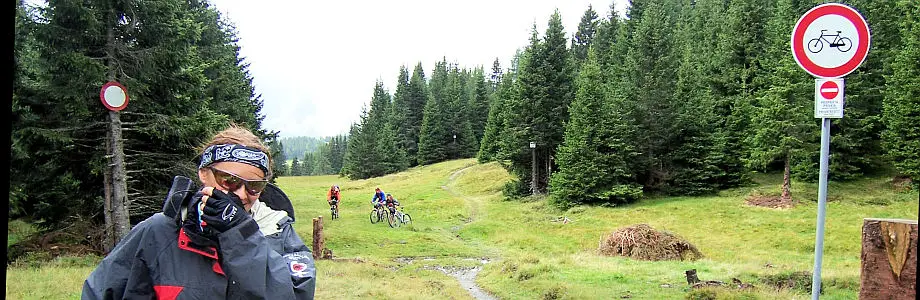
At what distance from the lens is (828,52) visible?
4.11 metres

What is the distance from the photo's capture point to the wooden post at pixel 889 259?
3.18 metres

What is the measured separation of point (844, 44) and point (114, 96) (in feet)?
40.5

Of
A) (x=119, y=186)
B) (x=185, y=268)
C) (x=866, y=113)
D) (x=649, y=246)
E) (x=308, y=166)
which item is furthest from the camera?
(x=308, y=166)

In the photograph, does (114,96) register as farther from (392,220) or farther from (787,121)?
(787,121)

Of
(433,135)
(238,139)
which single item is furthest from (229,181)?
(433,135)

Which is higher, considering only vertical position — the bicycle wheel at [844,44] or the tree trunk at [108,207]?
the bicycle wheel at [844,44]

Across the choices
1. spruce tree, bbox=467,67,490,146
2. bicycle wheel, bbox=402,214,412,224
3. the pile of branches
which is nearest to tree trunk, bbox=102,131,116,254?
bicycle wheel, bbox=402,214,412,224

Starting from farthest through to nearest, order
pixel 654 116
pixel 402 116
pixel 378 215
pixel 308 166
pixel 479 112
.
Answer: pixel 308 166, pixel 479 112, pixel 402 116, pixel 654 116, pixel 378 215

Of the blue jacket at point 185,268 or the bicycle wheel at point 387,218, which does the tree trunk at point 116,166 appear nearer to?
the blue jacket at point 185,268

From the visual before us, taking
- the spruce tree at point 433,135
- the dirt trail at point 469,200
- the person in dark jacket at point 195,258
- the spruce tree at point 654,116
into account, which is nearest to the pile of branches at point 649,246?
the dirt trail at point 469,200

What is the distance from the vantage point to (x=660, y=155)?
3219 cm

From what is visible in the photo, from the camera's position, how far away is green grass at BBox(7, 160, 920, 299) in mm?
9914

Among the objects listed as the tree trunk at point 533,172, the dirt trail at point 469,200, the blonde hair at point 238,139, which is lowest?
the dirt trail at point 469,200

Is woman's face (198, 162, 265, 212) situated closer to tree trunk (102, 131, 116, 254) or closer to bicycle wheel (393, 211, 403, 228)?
tree trunk (102, 131, 116, 254)
